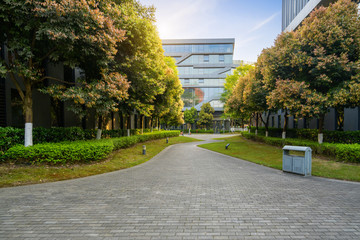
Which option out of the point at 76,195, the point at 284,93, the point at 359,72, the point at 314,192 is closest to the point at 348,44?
the point at 359,72

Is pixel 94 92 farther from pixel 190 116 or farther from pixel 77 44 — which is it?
pixel 190 116

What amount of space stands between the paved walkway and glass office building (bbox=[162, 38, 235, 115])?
2122 inches

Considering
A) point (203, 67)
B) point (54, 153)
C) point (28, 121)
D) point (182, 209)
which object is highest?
point (203, 67)

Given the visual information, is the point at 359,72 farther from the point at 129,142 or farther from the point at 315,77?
the point at 129,142

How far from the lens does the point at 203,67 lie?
6138 centimetres

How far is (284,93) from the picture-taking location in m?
12.0

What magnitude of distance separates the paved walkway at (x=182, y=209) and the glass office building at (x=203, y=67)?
5389 centimetres

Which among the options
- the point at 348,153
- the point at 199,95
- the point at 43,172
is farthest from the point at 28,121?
the point at 199,95

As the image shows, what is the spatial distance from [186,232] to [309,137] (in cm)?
1700

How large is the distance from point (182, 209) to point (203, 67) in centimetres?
6029

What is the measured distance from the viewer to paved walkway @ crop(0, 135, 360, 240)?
3.70 metres

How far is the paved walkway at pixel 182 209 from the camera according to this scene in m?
3.70

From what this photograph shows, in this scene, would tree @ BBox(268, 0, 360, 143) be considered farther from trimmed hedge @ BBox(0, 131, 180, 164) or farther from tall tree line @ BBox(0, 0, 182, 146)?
trimmed hedge @ BBox(0, 131, 180, 164)

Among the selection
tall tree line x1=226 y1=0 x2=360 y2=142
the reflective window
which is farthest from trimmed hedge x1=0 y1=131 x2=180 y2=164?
the reflective window
